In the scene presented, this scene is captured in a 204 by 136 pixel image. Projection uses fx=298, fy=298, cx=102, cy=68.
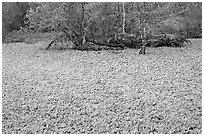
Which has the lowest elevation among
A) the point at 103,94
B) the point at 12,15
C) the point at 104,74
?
the point at 103,94

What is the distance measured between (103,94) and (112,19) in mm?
9376

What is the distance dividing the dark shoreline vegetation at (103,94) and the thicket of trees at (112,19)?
2.63 meters

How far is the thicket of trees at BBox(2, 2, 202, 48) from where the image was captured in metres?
13.0

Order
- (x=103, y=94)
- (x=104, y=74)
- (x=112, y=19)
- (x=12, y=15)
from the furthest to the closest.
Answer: (x=12, y=15) → (x=112, y=19) → (x=104, y=74) → (x=103, y=94)

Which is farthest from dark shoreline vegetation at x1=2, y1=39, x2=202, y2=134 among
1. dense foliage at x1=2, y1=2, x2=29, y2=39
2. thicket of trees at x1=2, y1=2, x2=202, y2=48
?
dense foliage at x1=2, y1=2, x2=29, y2=39

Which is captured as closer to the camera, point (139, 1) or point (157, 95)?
point (157, 95)

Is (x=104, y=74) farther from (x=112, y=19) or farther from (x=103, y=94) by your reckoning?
(x=112, y=19)

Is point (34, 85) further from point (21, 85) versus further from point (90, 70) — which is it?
point (90, 70)

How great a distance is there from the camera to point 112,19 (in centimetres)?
1543

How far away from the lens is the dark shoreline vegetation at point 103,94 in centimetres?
512

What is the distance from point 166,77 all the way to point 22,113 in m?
3.90

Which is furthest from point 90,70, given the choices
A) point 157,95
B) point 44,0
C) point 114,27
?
point 114,27

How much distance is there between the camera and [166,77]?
781 cm

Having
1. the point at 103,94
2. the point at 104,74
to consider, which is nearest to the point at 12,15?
the point at 104,74
